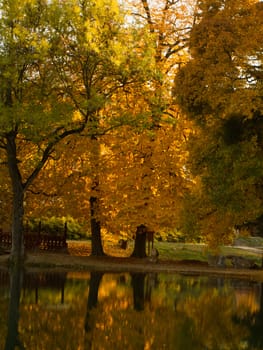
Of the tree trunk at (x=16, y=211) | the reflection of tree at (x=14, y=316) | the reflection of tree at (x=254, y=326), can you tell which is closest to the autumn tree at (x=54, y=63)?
the tree trunk at (x=16, y=211)

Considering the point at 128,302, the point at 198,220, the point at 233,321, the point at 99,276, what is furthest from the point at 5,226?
the point at 233,321

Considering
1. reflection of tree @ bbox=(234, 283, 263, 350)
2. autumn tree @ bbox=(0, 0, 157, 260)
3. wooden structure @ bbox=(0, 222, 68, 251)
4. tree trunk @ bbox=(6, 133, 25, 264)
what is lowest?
reflection of tree @ bbox=(234, 283, 263, 350)

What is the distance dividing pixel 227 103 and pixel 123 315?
750 centimetres

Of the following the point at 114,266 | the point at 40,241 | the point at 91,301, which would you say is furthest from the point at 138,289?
the point at 40,241

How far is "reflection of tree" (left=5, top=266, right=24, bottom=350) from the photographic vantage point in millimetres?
10508

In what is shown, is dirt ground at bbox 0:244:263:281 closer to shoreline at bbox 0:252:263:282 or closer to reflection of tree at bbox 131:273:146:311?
shoreline at bbox 0:252:263:282

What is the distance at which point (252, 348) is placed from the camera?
11773mm

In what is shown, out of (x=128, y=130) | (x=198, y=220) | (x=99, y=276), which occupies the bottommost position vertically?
(x=99, y=276)

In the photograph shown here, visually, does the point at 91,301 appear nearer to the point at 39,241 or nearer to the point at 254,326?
the point at 254,326

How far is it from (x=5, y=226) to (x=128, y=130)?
10544 mm

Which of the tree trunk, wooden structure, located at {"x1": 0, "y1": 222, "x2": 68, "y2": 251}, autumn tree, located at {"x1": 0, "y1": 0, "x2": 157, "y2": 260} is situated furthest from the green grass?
autumn tree, located at {"x1": 0, "y1": 0, "x2": 157, "y2": 260}

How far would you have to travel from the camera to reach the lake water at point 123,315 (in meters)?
11.4

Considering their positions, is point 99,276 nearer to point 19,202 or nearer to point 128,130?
point 19,202

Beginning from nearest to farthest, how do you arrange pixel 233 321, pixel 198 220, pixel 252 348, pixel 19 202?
pixel 252 348 < pixel 233 321 < pixel 198 220 < pixel 19 202
